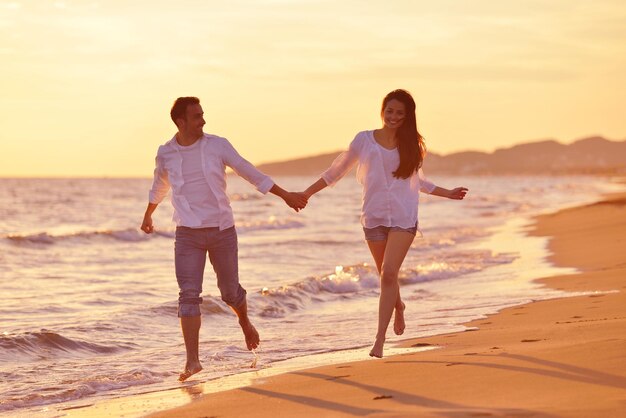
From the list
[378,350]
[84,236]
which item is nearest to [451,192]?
[378,350]

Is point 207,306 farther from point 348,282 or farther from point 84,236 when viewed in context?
point 84,236

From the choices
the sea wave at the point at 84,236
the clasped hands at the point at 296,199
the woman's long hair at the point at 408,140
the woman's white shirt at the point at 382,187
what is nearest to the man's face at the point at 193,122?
the clasped hands at the point at 296,199

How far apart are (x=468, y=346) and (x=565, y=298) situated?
3.31 m

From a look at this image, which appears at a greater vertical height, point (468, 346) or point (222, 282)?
point (222, 282)

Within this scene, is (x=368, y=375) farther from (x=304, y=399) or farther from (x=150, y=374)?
(x=150, y=374)

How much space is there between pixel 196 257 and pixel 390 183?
4.87 ft

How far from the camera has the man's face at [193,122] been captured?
272 inches

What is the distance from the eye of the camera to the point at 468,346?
7.44 meters

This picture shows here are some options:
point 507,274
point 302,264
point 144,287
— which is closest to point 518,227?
Result: point 302,264

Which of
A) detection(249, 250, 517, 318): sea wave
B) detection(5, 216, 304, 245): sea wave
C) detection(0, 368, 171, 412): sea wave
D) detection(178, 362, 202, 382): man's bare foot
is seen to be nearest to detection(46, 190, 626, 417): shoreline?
detection(178, 362, 202, 382): man's bare foot

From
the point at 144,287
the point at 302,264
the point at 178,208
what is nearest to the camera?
the point at 178,208

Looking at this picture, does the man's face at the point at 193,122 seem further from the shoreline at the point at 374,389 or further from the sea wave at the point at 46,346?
the sea wave at the point at 46,346

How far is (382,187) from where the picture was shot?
279 inches

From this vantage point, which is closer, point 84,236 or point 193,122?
point 193,122
